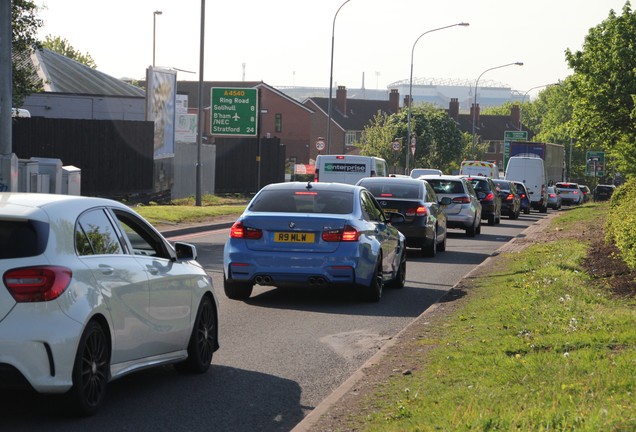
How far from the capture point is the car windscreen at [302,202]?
14969 mm

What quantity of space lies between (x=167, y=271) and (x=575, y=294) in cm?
600

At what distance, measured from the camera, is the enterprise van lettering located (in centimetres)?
3534

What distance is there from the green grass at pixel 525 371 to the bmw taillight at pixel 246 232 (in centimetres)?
260

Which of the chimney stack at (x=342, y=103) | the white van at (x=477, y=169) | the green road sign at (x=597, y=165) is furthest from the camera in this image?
the chimney stack at (x=342, y=103)

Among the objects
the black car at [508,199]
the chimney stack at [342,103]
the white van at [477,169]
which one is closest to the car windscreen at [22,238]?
the black car at [508,199]

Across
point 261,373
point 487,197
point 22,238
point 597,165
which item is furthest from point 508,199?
point 597,165

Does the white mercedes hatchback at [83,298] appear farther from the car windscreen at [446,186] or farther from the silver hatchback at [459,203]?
the car windscreen at [446,186]

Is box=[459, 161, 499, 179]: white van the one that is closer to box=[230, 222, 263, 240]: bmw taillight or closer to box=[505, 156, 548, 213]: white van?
box=[505, 156, 548, 213]: white van

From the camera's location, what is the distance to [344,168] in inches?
1401

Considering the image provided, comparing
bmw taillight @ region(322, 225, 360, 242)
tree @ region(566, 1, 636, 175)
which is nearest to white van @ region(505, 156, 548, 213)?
tree @ region(566, 1, 636, 175)

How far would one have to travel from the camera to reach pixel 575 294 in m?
13.5

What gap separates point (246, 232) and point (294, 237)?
1.97 feet

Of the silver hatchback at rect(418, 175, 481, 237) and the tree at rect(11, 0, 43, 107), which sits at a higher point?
the tree at rect(11, 0, 43, 107)

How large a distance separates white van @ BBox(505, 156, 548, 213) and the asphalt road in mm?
41457
